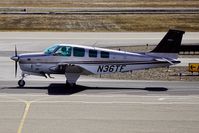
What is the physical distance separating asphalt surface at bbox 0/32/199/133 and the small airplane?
859 mm

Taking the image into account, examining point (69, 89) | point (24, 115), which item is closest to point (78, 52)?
point (69, 89)

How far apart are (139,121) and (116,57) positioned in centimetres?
906

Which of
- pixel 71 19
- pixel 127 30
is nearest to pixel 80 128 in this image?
pixel 127 30

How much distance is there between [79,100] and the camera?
23.1 m

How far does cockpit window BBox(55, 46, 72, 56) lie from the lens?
89.3 ft

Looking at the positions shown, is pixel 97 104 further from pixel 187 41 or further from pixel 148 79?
pixel 187 41

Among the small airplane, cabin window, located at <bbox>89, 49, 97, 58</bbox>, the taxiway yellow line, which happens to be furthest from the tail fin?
the taxiway yellow line

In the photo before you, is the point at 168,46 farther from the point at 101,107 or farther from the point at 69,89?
the point at 101,107

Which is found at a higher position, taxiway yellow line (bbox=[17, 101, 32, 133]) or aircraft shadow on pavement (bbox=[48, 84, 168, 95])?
taxiway yellow line (bbox=[17, 101, 32, 133])

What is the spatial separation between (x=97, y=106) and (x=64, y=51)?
6369mm

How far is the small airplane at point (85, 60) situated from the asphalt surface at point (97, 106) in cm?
86

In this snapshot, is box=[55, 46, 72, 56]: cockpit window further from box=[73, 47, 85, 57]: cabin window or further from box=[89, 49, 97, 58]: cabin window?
box=[89, 49, 97, 58]: cabin window

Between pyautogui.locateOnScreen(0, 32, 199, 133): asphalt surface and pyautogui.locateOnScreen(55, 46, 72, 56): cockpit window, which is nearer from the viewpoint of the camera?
pyautogui.locateOnScreen(0, 32, 199, 133): asphalt surface

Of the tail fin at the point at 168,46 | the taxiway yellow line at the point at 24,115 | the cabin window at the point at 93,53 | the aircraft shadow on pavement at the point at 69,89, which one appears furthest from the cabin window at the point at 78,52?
the taxiway yellow line at the point at 24,115
